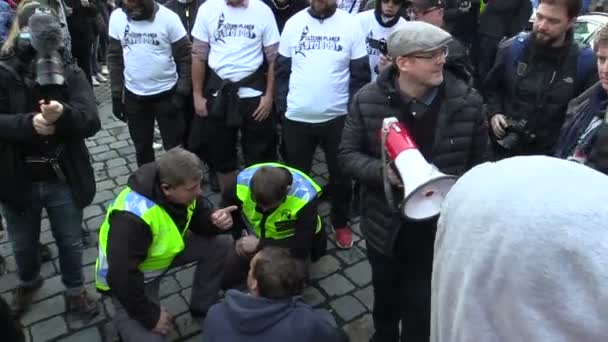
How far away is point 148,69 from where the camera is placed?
14.6 ft

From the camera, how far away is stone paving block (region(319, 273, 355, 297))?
3.77 metres

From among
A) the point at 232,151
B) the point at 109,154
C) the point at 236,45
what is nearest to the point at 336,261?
the point at 232,151

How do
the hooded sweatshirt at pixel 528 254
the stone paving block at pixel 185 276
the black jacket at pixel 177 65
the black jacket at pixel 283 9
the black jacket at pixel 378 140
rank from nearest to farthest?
the hooded sweatshirt at pixel 528 254 → the black jacket at pixel 378 140 → the stone paving block at pixel 185 276 → the black jacket at pixel 177 65 → the black jacket at pixel 283 9

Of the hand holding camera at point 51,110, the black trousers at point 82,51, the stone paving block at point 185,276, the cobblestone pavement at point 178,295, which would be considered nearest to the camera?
the hand holding camera at point 51,110

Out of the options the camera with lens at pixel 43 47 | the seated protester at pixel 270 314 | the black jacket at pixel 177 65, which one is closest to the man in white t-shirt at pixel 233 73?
the black jacket at pixel 177 65

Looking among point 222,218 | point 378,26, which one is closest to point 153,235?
point 222,218

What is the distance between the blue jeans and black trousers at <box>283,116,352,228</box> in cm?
170

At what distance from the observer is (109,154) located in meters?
5.96

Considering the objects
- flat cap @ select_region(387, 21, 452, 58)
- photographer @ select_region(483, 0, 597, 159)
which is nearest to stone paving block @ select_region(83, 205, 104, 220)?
flat cap @ select_region(387, 21, 452, 58)

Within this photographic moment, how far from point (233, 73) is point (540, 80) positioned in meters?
2.43

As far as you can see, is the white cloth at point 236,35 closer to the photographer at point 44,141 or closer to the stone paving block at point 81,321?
the photographer at point 44,141

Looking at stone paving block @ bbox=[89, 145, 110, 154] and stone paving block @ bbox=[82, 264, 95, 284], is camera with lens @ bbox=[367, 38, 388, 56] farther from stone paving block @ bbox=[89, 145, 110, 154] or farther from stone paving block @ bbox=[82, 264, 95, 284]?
stone paving block @ bbox=[89, 145, 110, 154]

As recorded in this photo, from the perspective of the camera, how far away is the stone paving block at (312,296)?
367 centimetres

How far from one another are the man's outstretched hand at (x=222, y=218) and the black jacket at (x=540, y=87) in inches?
74.2
